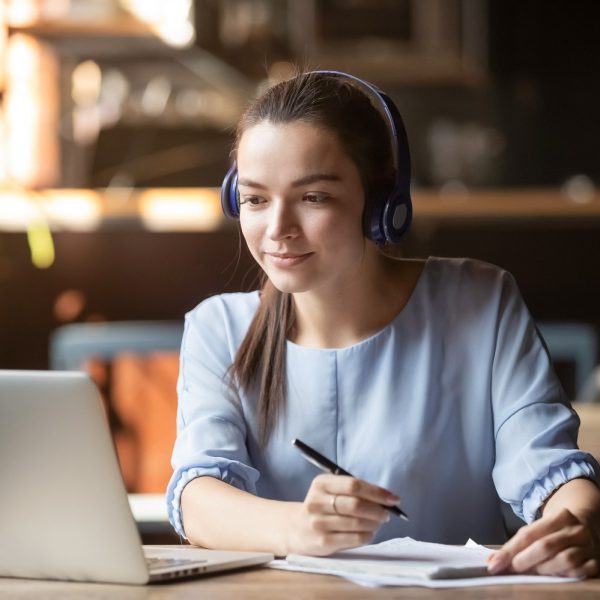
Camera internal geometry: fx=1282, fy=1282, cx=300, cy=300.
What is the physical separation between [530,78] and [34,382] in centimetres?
414

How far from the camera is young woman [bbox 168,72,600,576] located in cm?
146

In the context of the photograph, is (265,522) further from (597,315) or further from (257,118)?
(597,315)

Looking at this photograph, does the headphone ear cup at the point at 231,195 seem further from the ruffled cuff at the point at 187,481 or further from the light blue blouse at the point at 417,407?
the ruffled cuff at the point at 187,481

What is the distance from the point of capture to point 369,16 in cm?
489

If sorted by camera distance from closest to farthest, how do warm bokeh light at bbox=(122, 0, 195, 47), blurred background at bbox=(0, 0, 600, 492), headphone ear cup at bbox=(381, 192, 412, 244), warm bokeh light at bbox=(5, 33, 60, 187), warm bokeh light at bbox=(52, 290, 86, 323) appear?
headphone ear cup at bbox=(381, 192, 412, 244) → warm bokeh light at bbox=(122, 0, 195, 47) → blurred background at bbox=(0, 0, 600, 492) → warm bokeh light at bbox=(5, 33, 60, 187) → warm bokeh light at bbox=(52, 290, 86, 323)

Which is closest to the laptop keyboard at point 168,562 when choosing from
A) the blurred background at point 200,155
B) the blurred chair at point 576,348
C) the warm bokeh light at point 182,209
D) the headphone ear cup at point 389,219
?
the headphone ear cup at point 389,219

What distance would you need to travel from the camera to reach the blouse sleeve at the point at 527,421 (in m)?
1.43

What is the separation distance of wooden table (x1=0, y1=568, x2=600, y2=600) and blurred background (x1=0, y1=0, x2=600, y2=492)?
62.1 inches

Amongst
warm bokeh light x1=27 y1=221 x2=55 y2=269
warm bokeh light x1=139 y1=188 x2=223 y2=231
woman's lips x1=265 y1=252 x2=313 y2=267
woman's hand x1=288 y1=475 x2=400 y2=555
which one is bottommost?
warm bokeh light x1=27 y1=221 x2=55 y2=269

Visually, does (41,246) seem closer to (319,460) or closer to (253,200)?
(253,200)

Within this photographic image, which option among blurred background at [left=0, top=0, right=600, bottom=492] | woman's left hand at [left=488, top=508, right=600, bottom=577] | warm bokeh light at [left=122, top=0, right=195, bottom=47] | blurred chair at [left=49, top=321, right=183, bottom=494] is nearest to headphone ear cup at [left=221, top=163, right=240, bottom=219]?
woman's left hand at [left=488, top=508, right=600, bottom=577]

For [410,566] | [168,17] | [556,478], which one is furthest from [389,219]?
[168,17]

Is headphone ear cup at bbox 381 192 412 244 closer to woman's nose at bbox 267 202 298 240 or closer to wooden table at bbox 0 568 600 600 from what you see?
woman's nose at bbox 267 202 298 240

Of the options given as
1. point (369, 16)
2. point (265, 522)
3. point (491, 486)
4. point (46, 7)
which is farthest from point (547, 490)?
point (369, 16)
